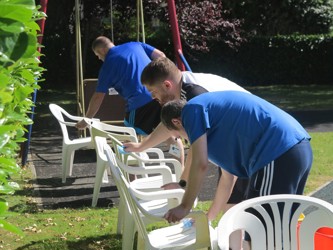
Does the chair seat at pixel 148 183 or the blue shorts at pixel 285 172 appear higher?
the blue shorts at pixel 285 172

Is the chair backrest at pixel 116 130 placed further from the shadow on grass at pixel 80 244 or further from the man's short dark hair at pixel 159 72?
the man's short dark hair at pixel 159 72

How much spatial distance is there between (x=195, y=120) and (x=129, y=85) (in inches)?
182

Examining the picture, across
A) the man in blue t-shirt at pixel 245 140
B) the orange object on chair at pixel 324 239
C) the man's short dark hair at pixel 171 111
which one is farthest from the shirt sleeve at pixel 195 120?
A: the orange object on chair at pixel 324 239

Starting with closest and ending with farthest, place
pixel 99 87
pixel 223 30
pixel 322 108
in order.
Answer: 1. pixel 99 87
2. pixel 322 108
3. pixel 223 30

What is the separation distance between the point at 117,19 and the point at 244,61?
5571mm

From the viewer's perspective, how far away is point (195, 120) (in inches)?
154

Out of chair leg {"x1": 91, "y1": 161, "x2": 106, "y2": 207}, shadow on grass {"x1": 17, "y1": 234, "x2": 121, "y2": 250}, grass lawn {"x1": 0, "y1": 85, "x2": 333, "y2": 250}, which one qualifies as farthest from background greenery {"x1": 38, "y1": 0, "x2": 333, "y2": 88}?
shadow on grass {"x1": 17, "y1": 234, "x2": 121, "y2": 250}

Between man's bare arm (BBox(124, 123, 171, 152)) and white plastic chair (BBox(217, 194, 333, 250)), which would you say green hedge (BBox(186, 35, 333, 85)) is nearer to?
man's bare arm (BBox(124, 123, 171, 152))

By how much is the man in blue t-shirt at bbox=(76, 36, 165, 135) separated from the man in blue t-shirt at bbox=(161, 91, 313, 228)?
429 cm

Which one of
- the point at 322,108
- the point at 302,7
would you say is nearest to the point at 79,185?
the point at 322,108

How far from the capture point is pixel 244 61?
23.7 meters

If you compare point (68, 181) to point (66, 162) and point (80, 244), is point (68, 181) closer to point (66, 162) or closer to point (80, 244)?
point (66, 162)

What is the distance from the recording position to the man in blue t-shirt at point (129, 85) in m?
8.45

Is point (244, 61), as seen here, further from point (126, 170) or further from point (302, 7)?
point (126, 170)
